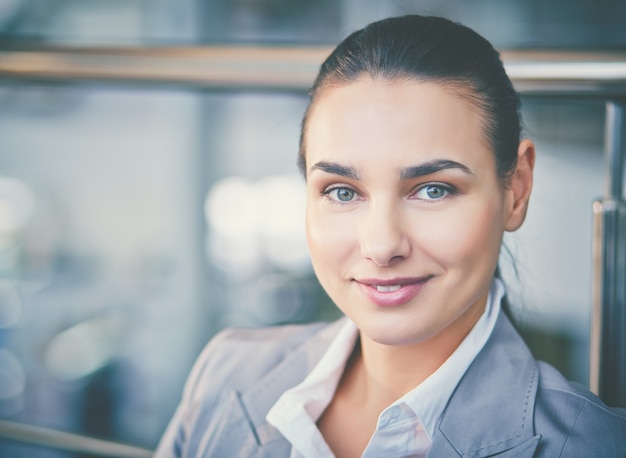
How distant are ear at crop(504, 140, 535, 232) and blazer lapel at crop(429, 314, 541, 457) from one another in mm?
173

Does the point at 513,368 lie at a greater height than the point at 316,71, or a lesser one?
lesser

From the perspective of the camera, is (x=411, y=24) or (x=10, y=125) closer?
(x=411, y=24)

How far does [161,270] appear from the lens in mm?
3703

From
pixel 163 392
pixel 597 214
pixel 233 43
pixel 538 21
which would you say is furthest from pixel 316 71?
pixel 163 392

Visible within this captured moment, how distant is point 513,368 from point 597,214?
0.84 ft

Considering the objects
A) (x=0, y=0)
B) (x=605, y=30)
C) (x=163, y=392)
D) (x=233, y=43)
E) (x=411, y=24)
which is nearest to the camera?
(x=411, y=24)

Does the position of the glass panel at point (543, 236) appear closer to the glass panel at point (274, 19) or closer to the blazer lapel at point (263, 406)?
the blazer lapel at point (263, 406)

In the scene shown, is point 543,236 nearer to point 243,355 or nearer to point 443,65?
point 443,65

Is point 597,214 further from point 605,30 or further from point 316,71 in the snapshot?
point 605,30

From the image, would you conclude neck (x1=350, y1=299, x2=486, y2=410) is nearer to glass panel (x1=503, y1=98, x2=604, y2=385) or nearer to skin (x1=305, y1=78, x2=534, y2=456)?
skin (x1=305, y1=78, x2=534, y2=456)

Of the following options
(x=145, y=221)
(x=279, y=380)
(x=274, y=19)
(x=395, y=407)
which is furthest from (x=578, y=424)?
(x=145, y=221)

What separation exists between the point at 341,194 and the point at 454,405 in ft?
1.03

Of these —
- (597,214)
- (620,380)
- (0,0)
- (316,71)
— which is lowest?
(620,380)

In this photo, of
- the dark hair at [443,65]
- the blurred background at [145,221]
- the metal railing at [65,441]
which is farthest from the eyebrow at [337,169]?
the blurred background at [145,221]
